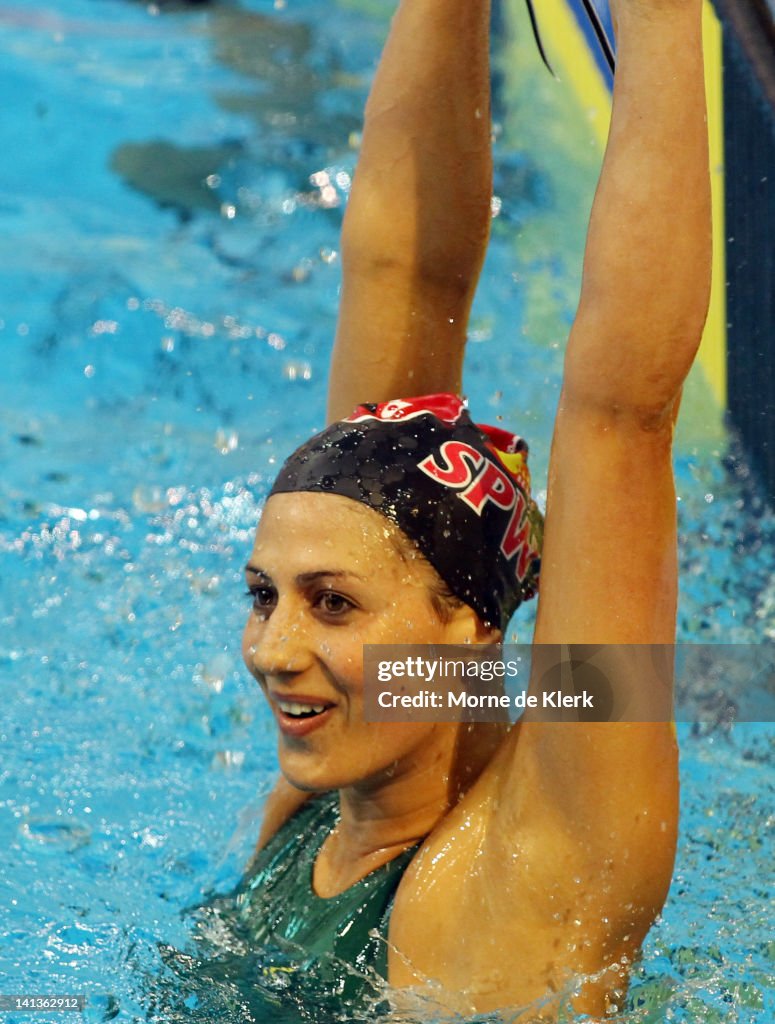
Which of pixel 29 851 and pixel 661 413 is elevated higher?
pixel 661 413

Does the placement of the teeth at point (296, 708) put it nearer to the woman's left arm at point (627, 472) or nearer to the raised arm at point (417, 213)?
the woman's left arm at point (627, 472)

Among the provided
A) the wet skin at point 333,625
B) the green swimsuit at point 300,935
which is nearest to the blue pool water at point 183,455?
the green swimsuit at point 300,935

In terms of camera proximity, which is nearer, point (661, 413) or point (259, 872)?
point (661, 413)

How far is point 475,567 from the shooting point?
1.75 meters

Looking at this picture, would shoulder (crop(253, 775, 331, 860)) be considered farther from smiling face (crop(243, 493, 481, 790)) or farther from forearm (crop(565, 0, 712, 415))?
forearm (crop(565, 0, 712, 415))

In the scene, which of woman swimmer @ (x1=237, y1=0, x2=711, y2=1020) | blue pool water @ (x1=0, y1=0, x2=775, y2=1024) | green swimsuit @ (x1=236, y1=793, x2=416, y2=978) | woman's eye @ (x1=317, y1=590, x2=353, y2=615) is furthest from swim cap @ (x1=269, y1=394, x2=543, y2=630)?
blue pool water @ (x1=0, y1=0, x2=775, y2=1024)

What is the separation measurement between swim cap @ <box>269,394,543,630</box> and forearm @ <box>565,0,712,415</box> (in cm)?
29

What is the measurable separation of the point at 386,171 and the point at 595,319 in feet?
2.13

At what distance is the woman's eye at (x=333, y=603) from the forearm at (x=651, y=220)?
1.28ft

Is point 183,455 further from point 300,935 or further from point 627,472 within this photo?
point 627,472

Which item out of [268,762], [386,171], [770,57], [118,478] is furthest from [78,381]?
[386,171]

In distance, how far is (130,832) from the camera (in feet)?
9.21

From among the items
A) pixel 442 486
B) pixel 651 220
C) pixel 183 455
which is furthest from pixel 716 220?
pixel 651 220

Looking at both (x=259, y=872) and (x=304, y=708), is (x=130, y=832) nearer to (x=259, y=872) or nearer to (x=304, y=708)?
(x=259, y=872)
